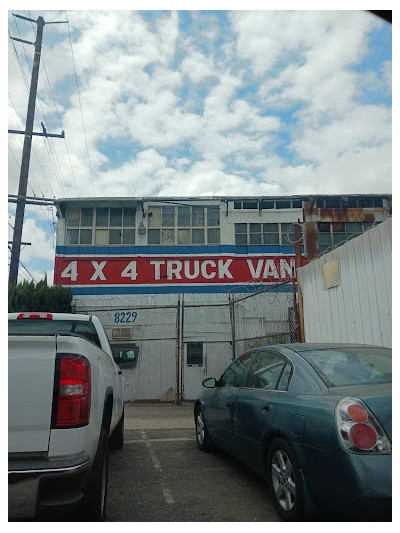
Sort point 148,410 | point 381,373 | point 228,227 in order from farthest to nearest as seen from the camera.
Answer: 1. point 228,227
2. point 148,410
3. point 381,373

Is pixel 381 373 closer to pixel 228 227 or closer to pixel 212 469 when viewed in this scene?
pixel 212 469

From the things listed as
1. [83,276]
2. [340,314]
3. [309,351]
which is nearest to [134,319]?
[83,276]

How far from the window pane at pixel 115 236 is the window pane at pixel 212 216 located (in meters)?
3.95

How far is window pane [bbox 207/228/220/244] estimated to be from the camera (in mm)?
19047

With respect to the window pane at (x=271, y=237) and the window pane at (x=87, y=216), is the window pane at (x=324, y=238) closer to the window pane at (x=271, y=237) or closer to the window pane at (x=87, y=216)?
the window pane at (x=271, y=237)

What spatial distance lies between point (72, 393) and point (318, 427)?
66.6 inches

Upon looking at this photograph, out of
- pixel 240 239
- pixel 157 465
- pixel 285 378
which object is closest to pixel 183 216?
pixel 240 239

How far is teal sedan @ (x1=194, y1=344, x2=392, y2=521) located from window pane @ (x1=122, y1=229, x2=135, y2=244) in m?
14.6

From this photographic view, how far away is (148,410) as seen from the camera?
12.6 meters

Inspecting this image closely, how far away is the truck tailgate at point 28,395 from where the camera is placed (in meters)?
2.62

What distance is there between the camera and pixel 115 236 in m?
19.0

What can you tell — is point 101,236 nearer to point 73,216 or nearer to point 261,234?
point 73,216

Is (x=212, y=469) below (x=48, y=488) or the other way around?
below
